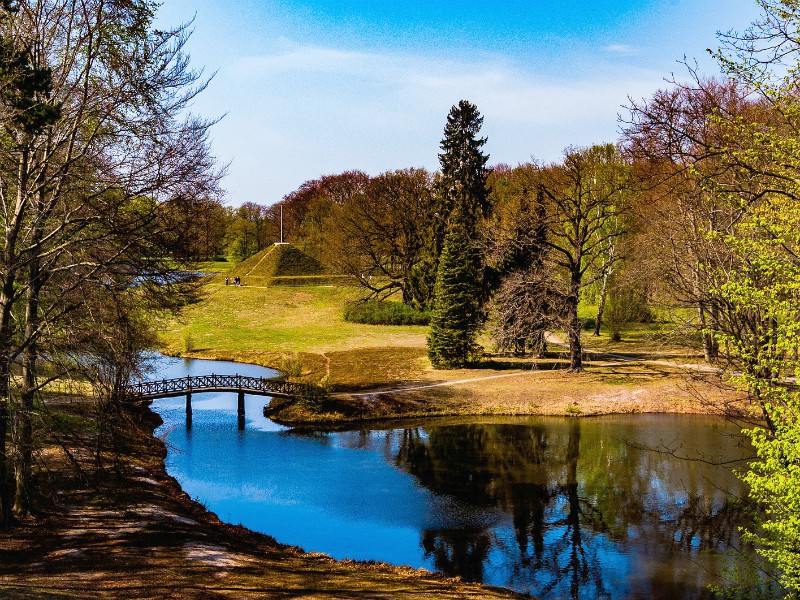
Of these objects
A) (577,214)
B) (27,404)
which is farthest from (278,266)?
(27,404)

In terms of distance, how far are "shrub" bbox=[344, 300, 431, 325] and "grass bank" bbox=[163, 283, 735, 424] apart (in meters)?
1.05

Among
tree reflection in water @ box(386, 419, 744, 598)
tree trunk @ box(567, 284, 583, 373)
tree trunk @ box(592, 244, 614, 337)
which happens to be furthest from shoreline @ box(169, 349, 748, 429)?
tree trunk @ box(592, 244, 614, 337)

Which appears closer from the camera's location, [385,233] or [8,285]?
[8,285]

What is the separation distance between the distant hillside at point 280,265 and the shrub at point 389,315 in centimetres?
2300

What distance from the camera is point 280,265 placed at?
8419cm

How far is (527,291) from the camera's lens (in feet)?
129

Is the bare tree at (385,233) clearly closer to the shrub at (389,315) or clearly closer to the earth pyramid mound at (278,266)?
the shrub at (389,315)

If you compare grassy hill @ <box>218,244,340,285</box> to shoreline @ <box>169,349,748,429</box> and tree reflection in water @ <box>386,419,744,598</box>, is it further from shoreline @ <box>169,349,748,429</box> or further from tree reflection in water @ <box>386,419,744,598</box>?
tree reflection in water @ <box>386,419,744,598</box>

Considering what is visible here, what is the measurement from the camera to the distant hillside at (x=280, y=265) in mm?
83312

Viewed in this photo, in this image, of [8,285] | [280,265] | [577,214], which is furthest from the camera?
[280,265]

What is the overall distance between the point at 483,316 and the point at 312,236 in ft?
170

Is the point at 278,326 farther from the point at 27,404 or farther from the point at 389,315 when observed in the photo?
the point at 27,404

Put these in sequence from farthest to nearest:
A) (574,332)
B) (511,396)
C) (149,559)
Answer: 1. (574,332)
2. (511,396)
3. (149,559)

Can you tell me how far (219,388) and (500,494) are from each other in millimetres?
17403
